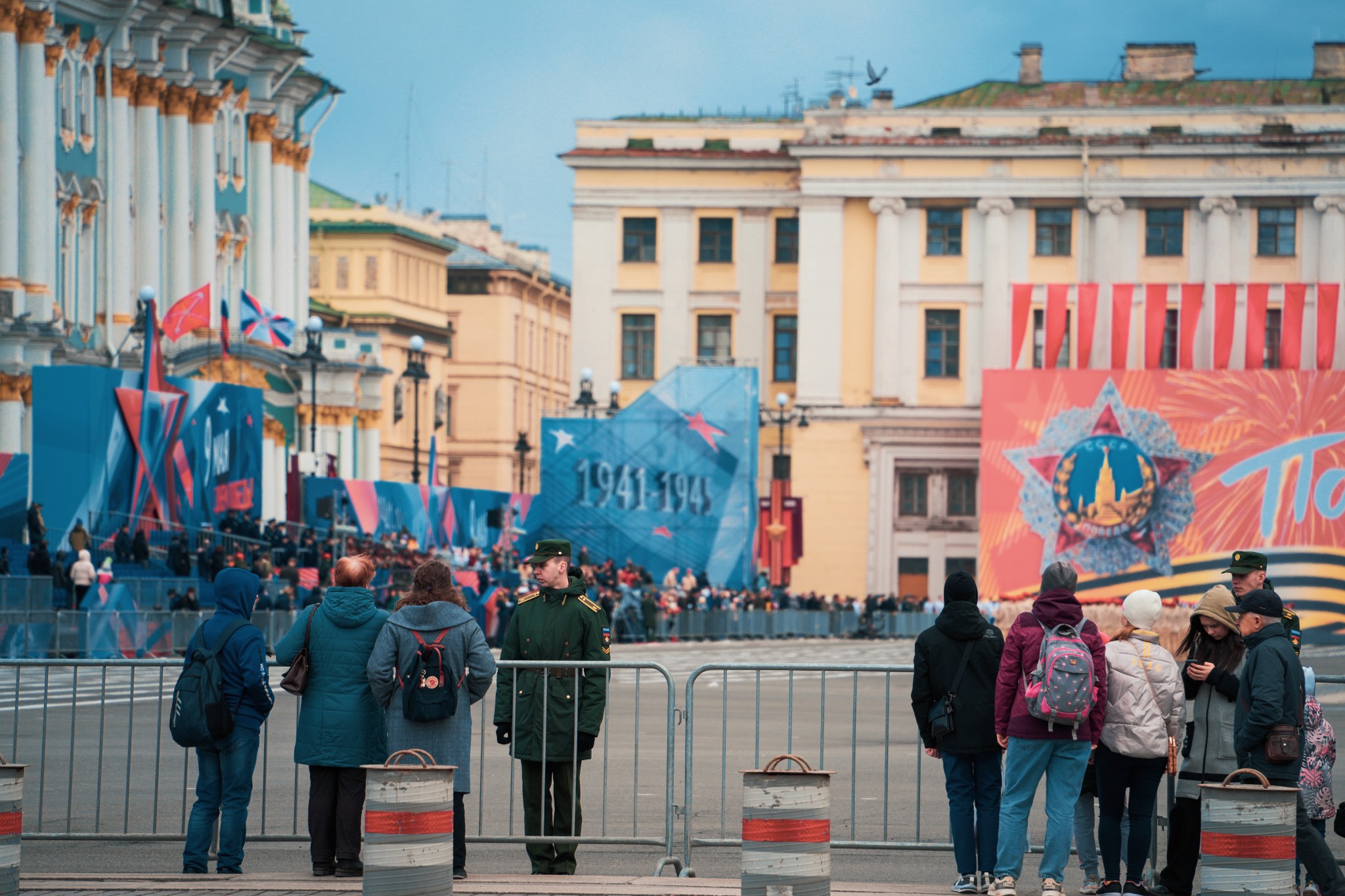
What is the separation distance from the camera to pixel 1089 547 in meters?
53.9

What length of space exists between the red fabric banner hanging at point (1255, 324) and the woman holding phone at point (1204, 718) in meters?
51.2

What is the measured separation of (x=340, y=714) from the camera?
11.1 m

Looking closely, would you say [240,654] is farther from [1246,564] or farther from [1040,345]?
[1040,345]

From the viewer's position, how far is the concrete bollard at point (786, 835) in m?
9.81

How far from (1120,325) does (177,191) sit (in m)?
28.2

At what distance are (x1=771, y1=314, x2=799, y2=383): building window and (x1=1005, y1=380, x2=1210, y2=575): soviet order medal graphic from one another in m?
21.5

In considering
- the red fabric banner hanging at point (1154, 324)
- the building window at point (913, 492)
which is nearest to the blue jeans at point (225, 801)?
the red fabric banner hanging at point (1154, 324)

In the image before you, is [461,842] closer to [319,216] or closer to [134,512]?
[134,512]

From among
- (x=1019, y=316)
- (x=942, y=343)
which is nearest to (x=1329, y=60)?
(x=942, y=343)

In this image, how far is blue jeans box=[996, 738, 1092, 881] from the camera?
10.4m

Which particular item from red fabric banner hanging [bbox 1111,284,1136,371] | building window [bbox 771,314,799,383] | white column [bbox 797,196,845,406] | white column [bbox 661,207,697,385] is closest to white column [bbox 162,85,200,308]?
white column [bbox 661,207,697,385]

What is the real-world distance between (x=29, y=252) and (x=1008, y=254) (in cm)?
3858

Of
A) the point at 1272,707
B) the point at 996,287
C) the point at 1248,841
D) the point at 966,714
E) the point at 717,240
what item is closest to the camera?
the point at 1248,841

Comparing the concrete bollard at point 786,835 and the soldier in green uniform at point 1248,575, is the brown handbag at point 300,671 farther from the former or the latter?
the soldier in green uniform at point 1248,575
